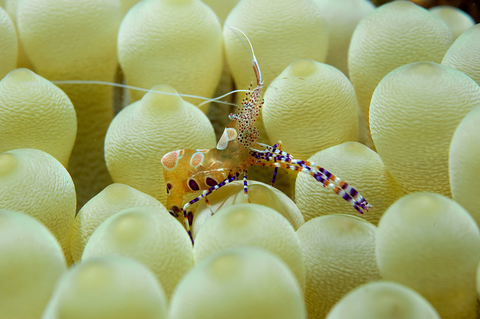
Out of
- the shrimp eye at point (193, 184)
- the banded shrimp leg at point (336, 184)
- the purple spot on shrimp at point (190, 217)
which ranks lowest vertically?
the purple spot on shrimp at point (190, 217)

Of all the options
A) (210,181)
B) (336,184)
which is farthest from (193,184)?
(336,184)

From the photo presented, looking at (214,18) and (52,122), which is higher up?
(214,18)

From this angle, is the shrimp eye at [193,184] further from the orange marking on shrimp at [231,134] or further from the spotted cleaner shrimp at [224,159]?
the orange marking on shrimp at [231,134]

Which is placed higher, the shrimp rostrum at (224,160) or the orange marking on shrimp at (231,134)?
the orange marking on shrimp at (231,134)

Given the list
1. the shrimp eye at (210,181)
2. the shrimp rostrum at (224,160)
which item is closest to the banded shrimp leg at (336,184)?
the shrimp rostrum at (224,160)

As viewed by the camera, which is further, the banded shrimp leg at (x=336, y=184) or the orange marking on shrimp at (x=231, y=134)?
the orange marking on shrimp at (x=231, y=134)

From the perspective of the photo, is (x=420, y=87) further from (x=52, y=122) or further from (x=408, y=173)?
(x=52, y=122)

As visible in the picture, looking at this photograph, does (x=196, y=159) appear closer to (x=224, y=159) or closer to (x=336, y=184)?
(x=224, y=159)

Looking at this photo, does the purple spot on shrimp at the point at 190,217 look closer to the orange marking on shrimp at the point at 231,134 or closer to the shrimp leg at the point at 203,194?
the shrimp leg at the point at 203,194

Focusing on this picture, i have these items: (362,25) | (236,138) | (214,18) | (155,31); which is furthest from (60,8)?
(362,25)
